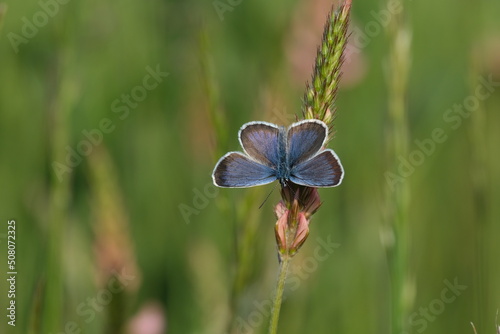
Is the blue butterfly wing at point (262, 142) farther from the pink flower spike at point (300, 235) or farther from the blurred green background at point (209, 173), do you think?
the blurred green background at point (209, 173)

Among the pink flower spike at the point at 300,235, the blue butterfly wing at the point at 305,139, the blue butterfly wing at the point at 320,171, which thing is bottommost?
the pink flower spike at the point at 300,235

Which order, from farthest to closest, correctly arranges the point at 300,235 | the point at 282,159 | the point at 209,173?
1. the point at 209,173
2. the point at 282,159
3. the point at 300,235

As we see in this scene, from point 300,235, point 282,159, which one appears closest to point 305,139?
point 282,159

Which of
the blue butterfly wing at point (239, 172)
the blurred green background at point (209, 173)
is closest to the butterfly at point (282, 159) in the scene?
the blue butterfly wing at point (239, 172)

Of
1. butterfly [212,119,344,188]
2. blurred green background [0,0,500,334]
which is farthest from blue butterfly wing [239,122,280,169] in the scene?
blurred green background [0,0,500,334]

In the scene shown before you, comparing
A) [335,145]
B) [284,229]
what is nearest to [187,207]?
[335,145]

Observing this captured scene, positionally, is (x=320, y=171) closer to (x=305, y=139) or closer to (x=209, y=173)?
(x=305, y=139)

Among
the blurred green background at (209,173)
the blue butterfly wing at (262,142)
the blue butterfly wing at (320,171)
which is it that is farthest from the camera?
the blurred green background at (209,173)
